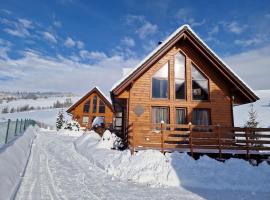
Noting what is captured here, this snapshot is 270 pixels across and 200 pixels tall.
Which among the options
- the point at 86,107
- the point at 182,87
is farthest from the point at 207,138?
the point at 86,107

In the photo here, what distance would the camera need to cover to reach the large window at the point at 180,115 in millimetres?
16062

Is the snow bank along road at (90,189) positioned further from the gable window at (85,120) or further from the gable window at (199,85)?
the gable window at (85,120)

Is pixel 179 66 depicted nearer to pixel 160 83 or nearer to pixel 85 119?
pixel 160 83

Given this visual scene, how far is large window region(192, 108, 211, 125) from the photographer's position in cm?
1614

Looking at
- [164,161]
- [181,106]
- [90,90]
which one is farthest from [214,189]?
[90,90]

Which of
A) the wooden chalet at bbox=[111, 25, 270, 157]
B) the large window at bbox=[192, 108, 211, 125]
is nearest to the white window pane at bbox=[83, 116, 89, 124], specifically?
the wooden chalet at bbox=[111, 25, 270, 157]

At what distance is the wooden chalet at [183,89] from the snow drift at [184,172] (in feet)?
13.5

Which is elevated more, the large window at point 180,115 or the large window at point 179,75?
the large window at point 179,75

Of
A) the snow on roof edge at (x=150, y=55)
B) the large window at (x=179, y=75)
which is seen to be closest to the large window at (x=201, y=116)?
the large window at (x=179, y=75)

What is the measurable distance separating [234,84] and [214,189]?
29.0 ft

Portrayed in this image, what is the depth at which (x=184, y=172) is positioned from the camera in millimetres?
9797

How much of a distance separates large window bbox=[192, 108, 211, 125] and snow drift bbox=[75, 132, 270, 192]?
492 cm

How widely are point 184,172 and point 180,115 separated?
21.9ft

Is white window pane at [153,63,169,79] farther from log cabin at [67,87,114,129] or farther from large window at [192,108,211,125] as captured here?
log cabin at [67,87,114,129]
